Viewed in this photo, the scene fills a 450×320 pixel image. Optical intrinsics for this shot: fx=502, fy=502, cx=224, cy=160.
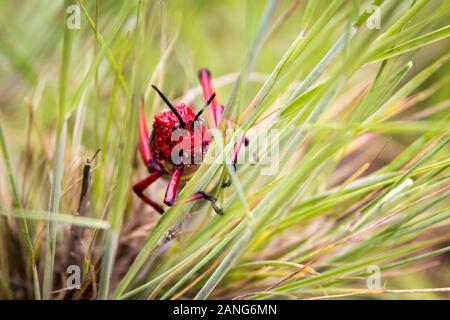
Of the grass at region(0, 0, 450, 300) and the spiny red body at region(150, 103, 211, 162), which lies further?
the spiny red body at region(150, 103, 211, 162)

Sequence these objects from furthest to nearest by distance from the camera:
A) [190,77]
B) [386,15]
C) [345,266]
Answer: [190,77] → [345,266] → [386,15]

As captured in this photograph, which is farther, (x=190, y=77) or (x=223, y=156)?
(x=190, y=77)

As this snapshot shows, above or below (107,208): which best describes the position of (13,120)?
above

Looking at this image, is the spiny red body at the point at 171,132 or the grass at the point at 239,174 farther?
the spiny red body at the point at 171,132

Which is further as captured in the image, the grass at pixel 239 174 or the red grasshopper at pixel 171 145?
the red grasshopper at pixel 171 145

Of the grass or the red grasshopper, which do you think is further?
the red grasshopper
